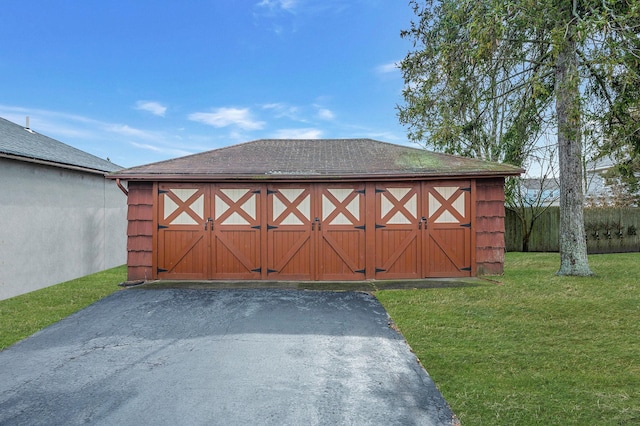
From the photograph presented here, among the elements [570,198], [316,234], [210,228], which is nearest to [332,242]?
[316,234]

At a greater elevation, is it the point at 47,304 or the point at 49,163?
the point at 49,163

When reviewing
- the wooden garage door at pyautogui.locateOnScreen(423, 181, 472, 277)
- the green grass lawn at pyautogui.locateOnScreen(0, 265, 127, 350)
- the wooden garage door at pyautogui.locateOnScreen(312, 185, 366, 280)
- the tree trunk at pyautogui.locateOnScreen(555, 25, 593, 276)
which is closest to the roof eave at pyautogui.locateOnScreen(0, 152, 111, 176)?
the green grass lawn at pyautogui.locateOnScreen(0, 265, 127, 350)

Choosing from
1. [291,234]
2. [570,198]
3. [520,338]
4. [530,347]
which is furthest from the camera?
[570,198]

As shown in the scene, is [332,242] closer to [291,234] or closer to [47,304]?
[291,234]

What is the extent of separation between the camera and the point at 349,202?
296 inches

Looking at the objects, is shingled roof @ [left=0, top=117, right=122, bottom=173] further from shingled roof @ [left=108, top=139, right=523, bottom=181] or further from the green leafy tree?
the green leafy tree

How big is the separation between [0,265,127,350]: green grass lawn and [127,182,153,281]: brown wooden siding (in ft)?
1.99

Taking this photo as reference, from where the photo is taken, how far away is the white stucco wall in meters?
6.95

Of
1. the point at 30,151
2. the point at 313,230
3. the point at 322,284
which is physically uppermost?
the point at 30,151

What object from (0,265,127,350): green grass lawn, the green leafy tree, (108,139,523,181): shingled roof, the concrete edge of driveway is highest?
the green leafy tree

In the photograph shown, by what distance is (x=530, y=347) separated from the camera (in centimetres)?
379

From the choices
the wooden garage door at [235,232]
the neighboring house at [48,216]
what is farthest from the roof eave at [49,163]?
the wooden garage door at [235,232]

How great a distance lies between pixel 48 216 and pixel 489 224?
9.99 metres

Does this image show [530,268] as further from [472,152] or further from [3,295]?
[3,295]
